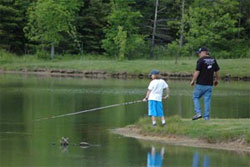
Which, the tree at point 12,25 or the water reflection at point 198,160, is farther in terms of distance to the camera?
the tree at point 12,25

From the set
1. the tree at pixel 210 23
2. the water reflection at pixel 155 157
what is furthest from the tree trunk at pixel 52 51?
the water reflection at pixel 155 157

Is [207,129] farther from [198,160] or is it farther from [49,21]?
[49,21]

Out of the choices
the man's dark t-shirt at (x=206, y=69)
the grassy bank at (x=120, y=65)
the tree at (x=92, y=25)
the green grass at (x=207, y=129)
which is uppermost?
the tree at (x=92, y=25)

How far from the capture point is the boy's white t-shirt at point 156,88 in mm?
18562

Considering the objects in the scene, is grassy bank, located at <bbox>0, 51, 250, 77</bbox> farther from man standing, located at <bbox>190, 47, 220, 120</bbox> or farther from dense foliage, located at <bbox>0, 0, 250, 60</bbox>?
man standing, located at <bbox>190, 47, 220, 120</bbox>

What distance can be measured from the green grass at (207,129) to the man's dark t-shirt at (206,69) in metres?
1.15

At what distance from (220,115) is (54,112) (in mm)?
5996

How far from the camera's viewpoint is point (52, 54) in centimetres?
6725

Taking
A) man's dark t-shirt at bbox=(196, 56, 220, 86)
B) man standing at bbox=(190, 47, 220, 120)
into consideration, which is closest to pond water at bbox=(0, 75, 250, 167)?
man standing at bbox=(190, 47, 220, 120)

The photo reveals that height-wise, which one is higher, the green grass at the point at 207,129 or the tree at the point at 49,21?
the tree at the point at 49,21

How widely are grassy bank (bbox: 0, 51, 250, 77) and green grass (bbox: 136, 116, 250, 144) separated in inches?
1474

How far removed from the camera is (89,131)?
1981 cm

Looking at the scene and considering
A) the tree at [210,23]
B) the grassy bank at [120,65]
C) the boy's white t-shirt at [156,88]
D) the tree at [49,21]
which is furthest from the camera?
the tree at [210,23]

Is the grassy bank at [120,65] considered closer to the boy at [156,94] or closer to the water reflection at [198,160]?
the boy at [156,94]
